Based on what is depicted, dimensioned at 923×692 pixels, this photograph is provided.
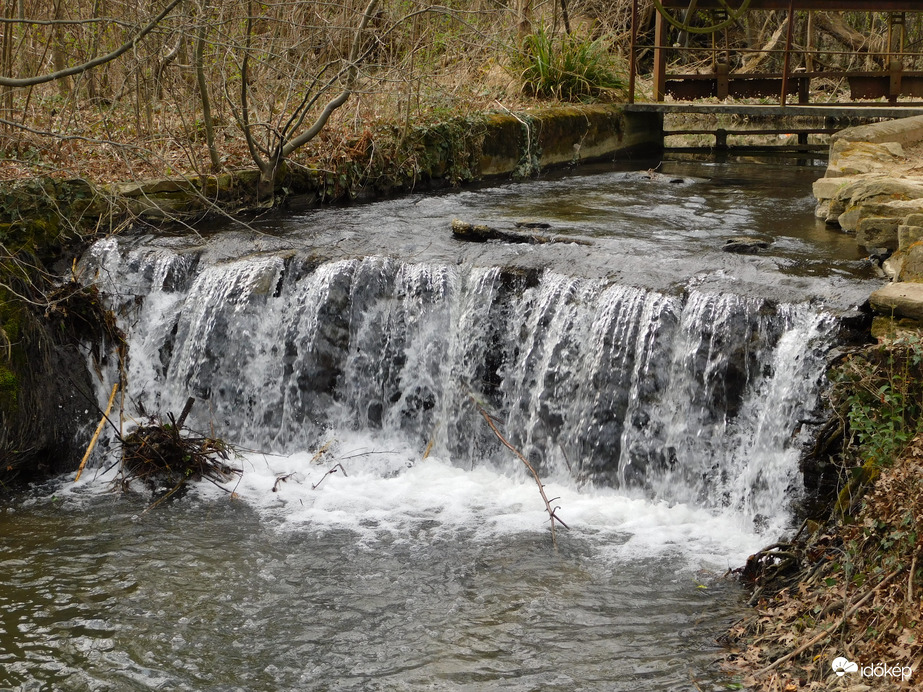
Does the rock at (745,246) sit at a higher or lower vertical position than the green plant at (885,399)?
higher

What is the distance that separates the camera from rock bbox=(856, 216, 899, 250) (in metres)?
7.43

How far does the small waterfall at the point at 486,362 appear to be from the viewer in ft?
21.2

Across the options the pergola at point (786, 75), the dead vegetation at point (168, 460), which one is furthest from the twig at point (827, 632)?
the pergola at point (786, 75)

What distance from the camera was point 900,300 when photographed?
5.73 meters

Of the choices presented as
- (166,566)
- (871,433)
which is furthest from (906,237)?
(166,566)

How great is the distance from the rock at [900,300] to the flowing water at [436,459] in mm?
384

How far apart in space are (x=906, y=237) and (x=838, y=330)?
2.60 feet

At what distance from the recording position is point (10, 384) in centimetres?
715

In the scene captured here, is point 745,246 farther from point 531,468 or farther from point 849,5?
point 849,5

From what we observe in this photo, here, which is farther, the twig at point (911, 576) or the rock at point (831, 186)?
the rock at point (831, 186)

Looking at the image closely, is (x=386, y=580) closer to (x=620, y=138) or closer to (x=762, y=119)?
(x=620, y=138)

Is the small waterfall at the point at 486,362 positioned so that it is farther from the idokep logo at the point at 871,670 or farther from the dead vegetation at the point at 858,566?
the idokep logo at the point at 871,670

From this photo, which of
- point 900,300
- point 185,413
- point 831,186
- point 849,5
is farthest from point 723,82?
point 185,413

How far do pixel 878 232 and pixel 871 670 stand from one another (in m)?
4.24
